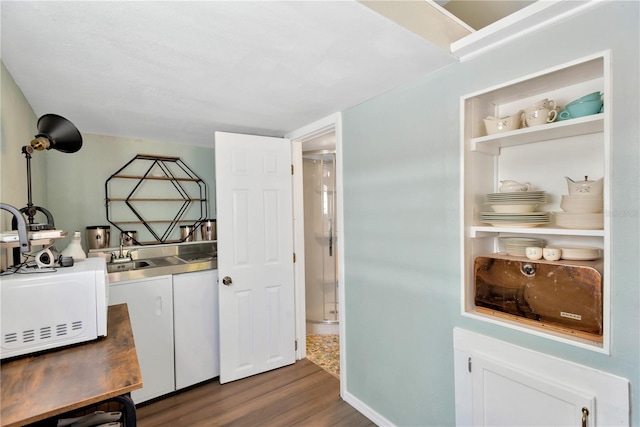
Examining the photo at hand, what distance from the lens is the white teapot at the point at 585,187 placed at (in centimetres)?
114

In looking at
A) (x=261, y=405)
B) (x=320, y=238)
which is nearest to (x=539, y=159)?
(x=261, y=405)

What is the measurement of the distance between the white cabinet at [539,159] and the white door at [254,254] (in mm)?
1630

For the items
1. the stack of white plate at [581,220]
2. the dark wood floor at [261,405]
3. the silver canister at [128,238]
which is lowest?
the dark wood floor at [261,405]

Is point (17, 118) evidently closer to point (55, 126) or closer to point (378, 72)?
point (55, 126)

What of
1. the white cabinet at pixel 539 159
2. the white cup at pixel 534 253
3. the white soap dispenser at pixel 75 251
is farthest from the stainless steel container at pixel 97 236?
the white cup at pixel 534 253

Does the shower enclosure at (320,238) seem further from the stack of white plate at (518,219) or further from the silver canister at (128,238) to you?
the stack of white plate at (518,219)

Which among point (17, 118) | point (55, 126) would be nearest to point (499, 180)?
point (55, 126)

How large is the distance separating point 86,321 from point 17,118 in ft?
3.90

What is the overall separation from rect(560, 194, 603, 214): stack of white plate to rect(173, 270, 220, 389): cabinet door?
2342mm

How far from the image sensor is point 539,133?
4.13 feet

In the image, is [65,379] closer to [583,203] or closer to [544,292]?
[544,292]

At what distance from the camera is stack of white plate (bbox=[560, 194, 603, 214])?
1.14 m

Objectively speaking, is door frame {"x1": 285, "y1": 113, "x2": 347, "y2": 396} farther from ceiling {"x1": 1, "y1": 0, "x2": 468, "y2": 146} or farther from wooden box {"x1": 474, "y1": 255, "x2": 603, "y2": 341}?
wooden box {"x1": 474, "y1": 255, "x2": 603, "y2": 341}

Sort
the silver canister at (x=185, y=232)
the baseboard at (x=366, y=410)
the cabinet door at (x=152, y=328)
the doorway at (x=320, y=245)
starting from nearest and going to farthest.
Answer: the baseboard at (x=366, y=410) → the cabinet door at (x=152, y=328) → the silver canister at (x=185, y=232) → the doorway at (x=320, y=245)
